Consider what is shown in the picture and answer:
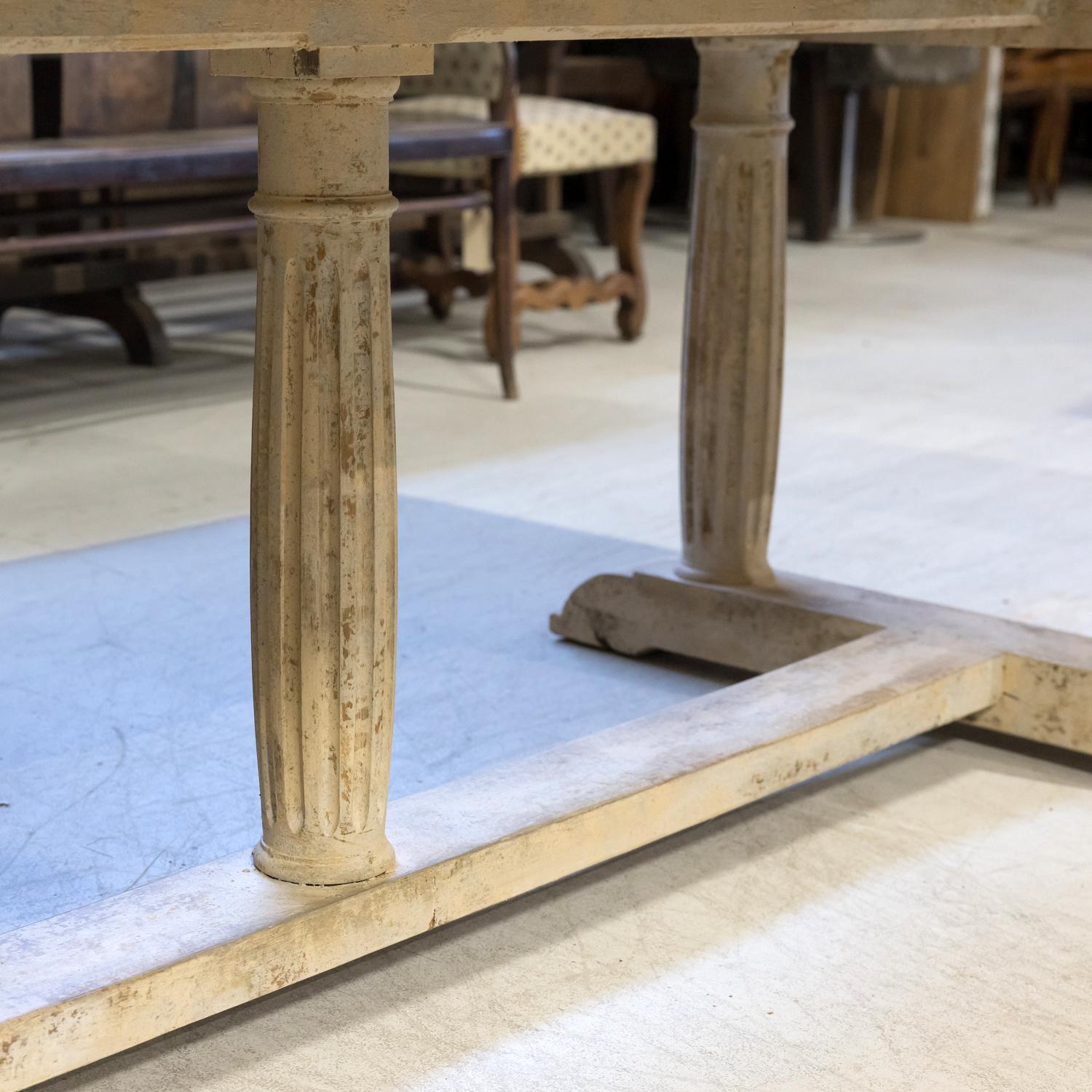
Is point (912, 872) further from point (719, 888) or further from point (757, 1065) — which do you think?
point (757, 1065)

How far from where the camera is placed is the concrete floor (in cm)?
134

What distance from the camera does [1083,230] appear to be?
23.0 feet

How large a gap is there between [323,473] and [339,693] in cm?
16

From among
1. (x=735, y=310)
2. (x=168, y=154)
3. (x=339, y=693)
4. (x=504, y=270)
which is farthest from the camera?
→ (x=504, y=270)

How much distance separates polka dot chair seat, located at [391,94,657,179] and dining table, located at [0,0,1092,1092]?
2.41m

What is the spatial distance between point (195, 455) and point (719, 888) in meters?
1.91

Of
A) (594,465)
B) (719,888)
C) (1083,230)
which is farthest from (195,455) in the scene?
(1083,230)

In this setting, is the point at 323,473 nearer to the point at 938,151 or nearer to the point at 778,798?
the point at 778,798

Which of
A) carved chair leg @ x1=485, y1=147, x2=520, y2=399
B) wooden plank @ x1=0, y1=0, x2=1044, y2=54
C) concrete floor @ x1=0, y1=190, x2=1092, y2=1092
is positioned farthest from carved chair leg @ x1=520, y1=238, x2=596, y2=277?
wooden plank @ x1=0, y1=0, x2=1044, y2=54

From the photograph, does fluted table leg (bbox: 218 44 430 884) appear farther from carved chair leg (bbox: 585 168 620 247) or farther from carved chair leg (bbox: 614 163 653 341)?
carved chair leg (bbox: 585 168 620 247)

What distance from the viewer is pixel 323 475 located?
127cm


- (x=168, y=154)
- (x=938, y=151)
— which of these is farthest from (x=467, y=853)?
(x=938, y=151)

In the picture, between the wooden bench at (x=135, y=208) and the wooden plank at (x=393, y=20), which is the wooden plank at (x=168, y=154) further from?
the wooden plank at (x=393, y=20)

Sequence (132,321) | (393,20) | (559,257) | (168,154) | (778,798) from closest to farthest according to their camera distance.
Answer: (393,20) < (778,798) < (168,154) < (132,321) < (559,257)
